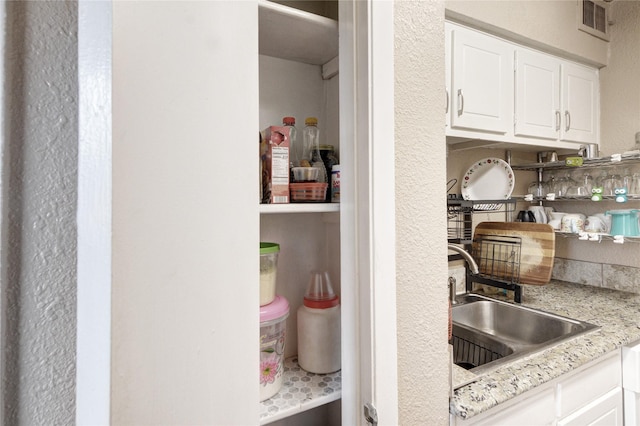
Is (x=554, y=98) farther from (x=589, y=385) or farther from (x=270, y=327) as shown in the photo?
(x=270, y=327)

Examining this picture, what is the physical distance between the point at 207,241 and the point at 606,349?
4.33 ft

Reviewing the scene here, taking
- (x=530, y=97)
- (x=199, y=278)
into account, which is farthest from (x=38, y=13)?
(x=530, y=97)

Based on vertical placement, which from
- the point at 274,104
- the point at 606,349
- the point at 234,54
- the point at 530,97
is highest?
the point at 530,97

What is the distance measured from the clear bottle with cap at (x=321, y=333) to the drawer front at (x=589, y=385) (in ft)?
2.40

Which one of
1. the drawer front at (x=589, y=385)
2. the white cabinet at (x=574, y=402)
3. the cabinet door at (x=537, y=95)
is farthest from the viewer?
the cabinet door at (x=537, y=95)

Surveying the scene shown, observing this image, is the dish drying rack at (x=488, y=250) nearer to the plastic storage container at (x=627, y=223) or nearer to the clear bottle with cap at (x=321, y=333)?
the plastic storage container at (x=627, y=223)

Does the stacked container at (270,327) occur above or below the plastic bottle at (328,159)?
below

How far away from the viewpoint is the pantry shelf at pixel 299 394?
662 millimetres

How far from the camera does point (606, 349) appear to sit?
107 centimetres

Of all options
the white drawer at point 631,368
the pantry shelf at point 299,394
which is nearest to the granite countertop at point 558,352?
the white drawer at point 631,368

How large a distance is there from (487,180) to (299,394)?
147 cm

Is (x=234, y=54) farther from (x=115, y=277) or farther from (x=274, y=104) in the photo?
(x=274, y=104)

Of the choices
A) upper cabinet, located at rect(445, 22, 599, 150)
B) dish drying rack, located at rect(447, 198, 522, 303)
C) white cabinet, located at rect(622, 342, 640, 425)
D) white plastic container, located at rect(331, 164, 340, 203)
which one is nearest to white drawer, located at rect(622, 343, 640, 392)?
white cabinet, located at rect(622, 342, 640, 425)

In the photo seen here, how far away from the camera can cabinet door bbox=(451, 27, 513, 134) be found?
134 cm
